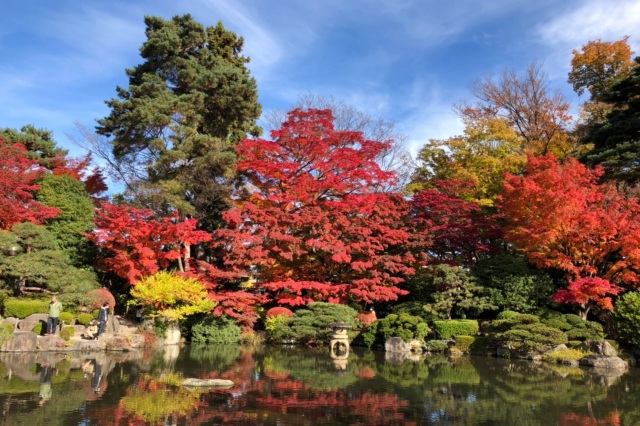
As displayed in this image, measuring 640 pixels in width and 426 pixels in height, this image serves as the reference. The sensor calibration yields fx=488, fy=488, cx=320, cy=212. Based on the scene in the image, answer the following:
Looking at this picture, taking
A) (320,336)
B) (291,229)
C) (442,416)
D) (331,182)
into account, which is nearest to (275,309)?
(320,336)

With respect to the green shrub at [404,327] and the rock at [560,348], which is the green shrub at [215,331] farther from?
the rock at [560,348]

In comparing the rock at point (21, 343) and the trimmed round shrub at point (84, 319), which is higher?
the trimmed round shrub at point (84, 319)

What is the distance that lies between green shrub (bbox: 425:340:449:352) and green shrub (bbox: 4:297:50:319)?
12.9 m

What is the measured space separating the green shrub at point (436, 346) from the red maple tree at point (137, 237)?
913 centimetres

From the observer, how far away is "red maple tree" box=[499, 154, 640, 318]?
14680 mm

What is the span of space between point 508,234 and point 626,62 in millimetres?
13996

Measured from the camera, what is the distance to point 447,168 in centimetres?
2330

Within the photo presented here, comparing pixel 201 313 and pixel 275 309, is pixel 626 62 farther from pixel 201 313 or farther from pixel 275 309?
pixel 201 313

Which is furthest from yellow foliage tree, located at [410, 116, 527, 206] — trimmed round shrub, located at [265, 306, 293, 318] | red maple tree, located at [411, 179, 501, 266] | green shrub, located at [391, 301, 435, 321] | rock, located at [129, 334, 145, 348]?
rock, located at [129, 334, 145, 348]

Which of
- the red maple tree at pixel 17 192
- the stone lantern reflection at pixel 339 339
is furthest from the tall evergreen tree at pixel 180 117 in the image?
the stone lantern reflection at pixel 339 339

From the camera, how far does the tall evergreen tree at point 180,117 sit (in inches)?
775

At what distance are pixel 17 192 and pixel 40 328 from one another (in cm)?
598

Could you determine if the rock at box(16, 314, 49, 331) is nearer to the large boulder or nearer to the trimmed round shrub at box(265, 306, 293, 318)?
the trimmed round shrub at box(265, 306, 293, 318)

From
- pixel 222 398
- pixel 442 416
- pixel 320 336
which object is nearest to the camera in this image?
pixel 442 416
